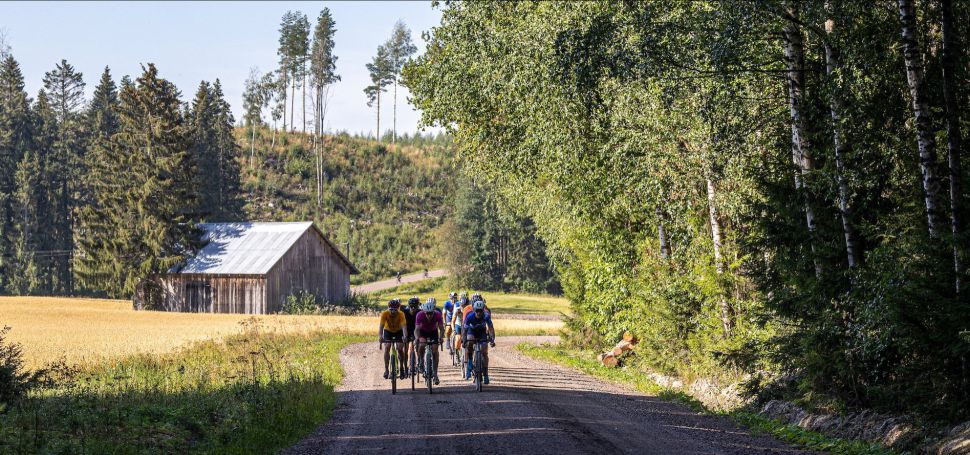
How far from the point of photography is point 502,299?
8525 cm

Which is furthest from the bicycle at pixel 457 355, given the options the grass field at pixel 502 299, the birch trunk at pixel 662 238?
the grass field at pixel 502 299

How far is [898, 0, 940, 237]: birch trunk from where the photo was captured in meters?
10.7

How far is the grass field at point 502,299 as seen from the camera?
7588 centimetres

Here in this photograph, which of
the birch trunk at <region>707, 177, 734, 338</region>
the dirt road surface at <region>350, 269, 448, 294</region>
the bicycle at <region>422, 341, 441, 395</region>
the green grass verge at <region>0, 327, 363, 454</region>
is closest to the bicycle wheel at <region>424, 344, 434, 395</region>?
the bicycle at <region>422, 341, 441, 395</region>

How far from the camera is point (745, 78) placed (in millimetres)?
16312

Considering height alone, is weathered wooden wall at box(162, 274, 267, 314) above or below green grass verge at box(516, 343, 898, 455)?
above

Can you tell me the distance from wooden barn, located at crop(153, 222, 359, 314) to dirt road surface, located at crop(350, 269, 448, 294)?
1943 cm

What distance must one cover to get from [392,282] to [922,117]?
280ft

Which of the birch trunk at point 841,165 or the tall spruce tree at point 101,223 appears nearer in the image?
the birch trunk at point 841,165

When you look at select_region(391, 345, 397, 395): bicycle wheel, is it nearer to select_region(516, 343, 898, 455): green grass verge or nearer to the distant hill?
select_region(516, 343, 898, 455): green grass verge

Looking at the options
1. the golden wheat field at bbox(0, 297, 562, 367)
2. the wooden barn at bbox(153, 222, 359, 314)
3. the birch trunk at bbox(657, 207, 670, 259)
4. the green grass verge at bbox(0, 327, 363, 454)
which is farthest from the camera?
the wooden barn at bbox(153, 222, 359, 314)

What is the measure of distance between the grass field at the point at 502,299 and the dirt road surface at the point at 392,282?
6.77ft

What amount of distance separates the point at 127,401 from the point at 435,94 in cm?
1670

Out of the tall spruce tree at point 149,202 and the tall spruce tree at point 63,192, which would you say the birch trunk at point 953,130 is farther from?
the tall spruce tree at point 63,192
